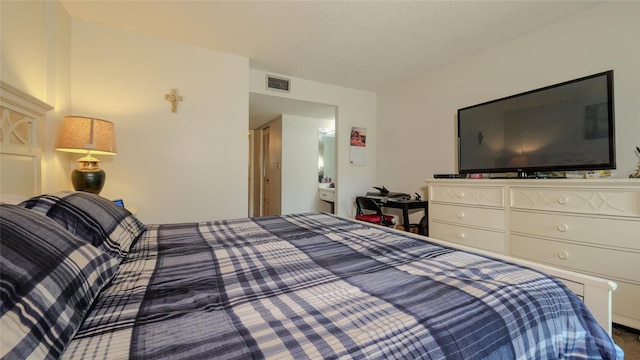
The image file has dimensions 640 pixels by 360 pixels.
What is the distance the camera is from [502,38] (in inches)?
94.6

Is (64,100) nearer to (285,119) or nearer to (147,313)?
(147,313)

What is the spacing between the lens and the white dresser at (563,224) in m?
1.51

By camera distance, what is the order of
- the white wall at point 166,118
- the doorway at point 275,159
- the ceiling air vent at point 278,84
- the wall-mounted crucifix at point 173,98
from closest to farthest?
the white wall at point 166,118
the wall-mounted crucifix at point 173,98
the ceiling air vent at point 278,84
the doorway at point 275,159

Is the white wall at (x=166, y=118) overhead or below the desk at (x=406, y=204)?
overhead

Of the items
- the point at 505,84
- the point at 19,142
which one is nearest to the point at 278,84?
the point at 19,142

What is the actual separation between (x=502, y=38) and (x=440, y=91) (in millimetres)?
775

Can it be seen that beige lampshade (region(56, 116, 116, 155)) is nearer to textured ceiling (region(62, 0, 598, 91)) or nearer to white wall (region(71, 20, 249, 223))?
white wall (region(71, 20, 249, 223))

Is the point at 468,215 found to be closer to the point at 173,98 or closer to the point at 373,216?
the point at 373,216

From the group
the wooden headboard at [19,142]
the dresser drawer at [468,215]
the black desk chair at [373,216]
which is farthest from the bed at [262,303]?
the black desk chair at [373,216]

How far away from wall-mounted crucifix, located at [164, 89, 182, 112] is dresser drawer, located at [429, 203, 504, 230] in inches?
114

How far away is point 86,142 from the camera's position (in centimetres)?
180

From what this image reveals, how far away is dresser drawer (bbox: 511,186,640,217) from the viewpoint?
→ 1506 millimetres

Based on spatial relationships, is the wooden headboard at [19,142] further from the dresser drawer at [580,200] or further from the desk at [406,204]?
the dresser drawer at [580,200]

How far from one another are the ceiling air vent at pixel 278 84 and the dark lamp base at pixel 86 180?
2.03 m
